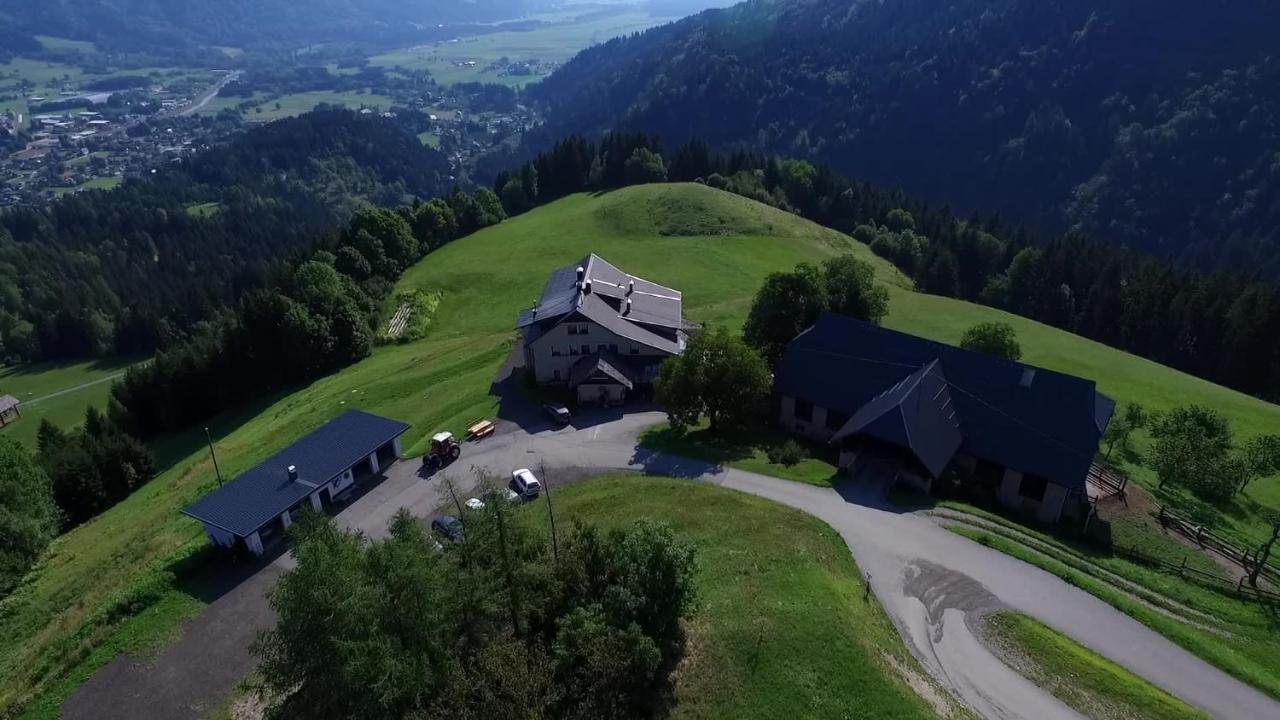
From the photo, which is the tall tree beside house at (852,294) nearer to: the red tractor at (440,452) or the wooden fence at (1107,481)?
the wooden fence at (1107,481)

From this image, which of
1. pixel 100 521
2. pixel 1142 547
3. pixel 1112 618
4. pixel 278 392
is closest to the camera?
pixel 1112 618

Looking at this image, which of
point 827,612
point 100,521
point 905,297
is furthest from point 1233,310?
point 100,521

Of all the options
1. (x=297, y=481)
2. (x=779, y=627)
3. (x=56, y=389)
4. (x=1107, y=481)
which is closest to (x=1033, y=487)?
(x=1107, y=481)

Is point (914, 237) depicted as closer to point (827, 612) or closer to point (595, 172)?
point (595, 172)

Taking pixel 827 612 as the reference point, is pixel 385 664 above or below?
above

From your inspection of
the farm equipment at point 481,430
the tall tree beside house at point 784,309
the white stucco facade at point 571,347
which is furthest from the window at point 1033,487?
the farm equipment at point 481,430

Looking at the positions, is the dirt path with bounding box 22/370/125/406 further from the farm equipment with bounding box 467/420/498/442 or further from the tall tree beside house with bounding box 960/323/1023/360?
the tall tree beside house with bounding box 960/323/1023/360

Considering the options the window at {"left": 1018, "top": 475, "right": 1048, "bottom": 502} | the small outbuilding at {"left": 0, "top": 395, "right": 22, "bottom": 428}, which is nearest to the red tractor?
the window at {"left": 1018, "top": 475, "right": 1048, "bottom": 502}

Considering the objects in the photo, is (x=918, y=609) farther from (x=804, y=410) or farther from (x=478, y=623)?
(x=804, y=410)
